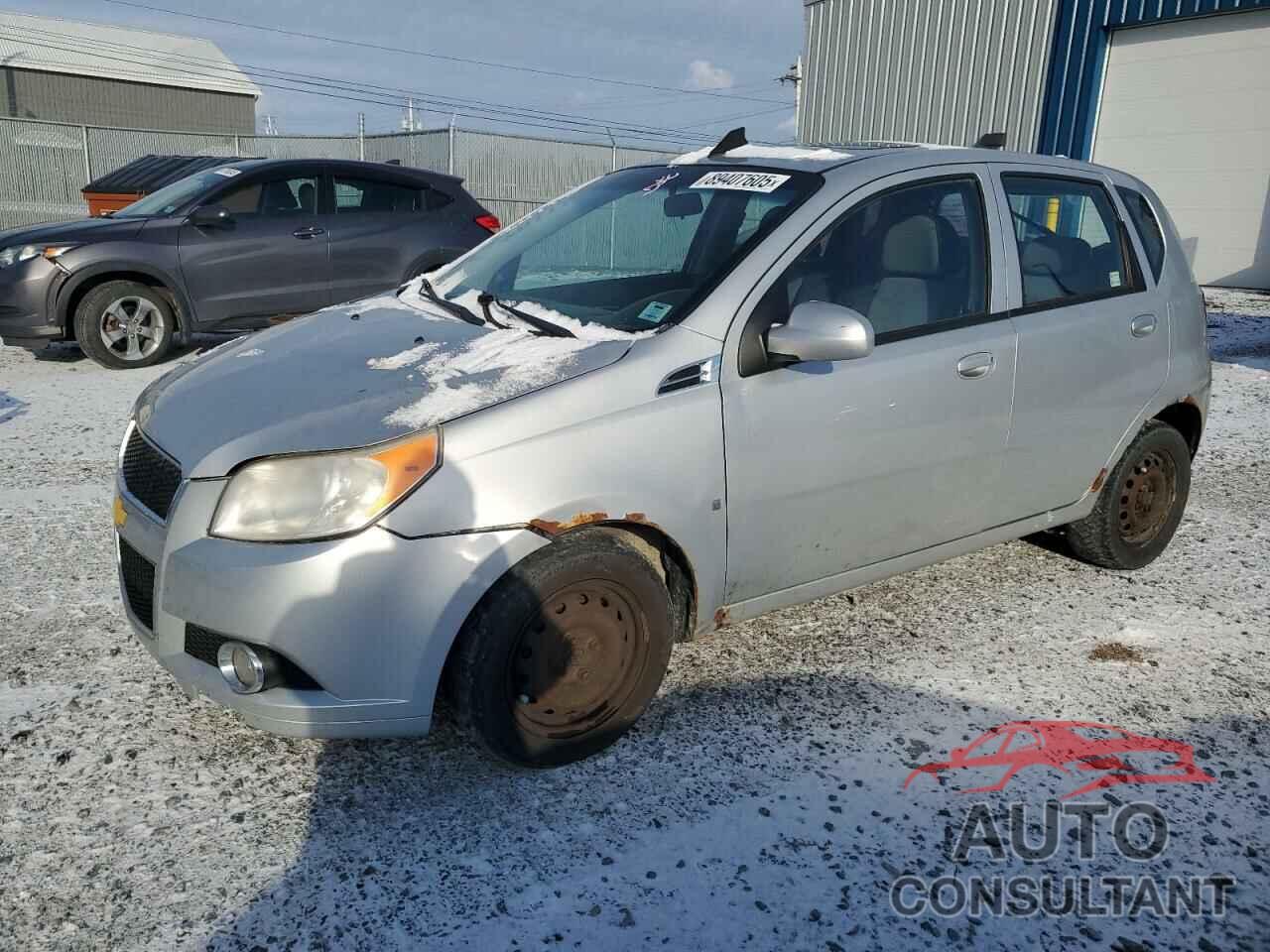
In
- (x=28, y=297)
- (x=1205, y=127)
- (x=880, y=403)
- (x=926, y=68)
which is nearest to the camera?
(x=880, y=403)

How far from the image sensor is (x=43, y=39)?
39.2m

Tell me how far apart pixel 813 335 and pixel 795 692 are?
1.21 metres

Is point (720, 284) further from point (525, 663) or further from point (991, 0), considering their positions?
point (991, 0)

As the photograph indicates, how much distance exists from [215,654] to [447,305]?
1478mm

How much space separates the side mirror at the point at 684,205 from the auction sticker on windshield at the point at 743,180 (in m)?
0.05

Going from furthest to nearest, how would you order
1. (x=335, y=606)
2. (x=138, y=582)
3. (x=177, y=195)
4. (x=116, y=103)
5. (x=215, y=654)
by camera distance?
(x=116, y=103) < (x=177, y=195) < (x=138, y=582) < (x=215, y=654) < (x=335, y=606)

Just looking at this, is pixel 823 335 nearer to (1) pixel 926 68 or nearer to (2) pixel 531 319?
(2) pixel 531 319

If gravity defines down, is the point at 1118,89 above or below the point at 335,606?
above

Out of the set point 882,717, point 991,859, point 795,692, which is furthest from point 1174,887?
point 795,692

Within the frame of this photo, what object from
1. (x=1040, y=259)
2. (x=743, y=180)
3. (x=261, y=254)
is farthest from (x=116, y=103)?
(x=1040, y=259)

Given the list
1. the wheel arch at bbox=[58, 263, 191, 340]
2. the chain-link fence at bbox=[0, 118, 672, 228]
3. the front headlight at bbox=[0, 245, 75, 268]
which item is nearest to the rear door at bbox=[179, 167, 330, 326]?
the wheel arch at bbox=[58, 263, 191, 340]

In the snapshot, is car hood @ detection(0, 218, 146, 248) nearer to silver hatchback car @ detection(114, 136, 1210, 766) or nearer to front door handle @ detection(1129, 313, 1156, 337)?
silver hatchback car @ detection(114, 136, 1210, 766)

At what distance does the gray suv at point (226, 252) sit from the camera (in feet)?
25.2

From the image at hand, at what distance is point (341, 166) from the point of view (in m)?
8.94
